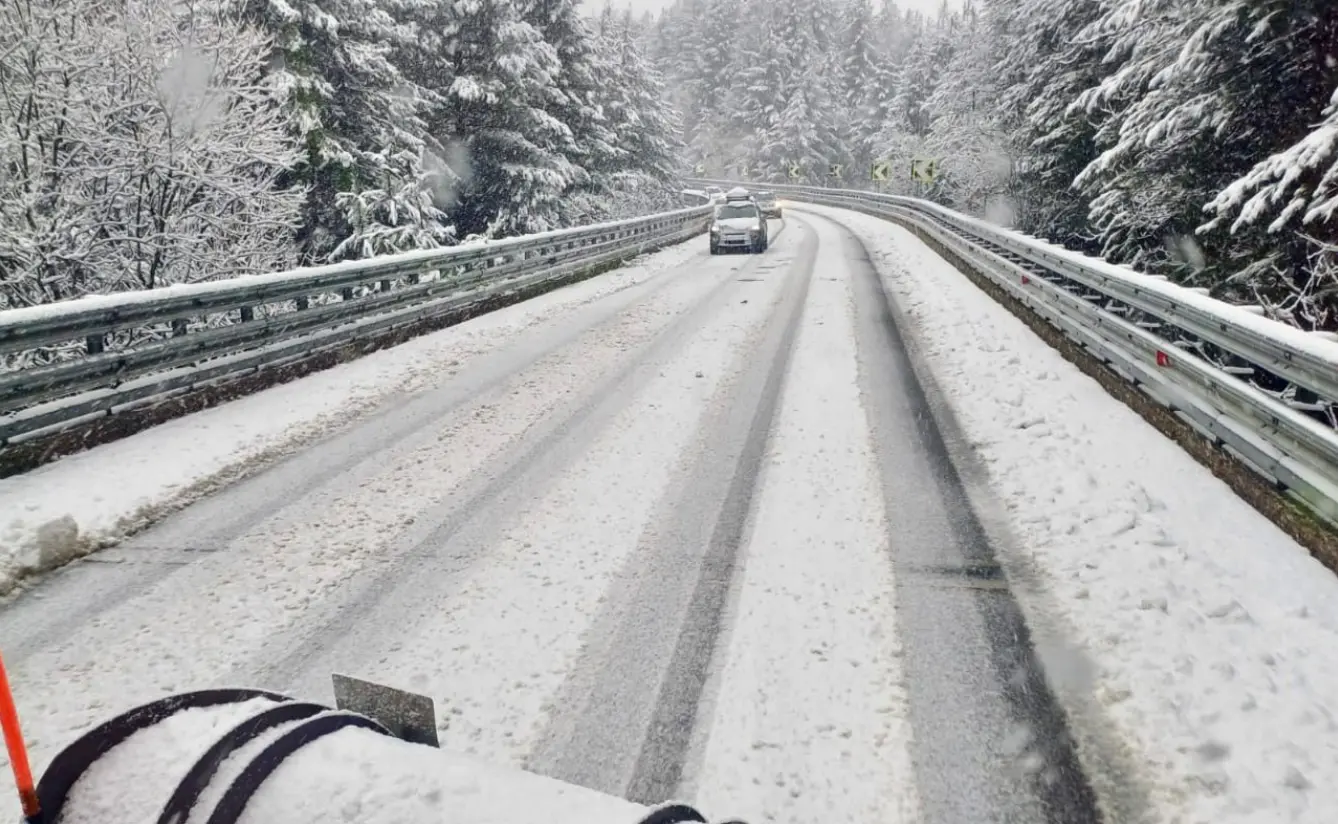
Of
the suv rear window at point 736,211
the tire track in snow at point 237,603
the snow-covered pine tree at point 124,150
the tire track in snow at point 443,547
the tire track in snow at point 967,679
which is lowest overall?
the tire track in snow at point 967,679

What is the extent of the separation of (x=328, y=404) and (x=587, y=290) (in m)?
9.23

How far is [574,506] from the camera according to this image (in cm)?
543

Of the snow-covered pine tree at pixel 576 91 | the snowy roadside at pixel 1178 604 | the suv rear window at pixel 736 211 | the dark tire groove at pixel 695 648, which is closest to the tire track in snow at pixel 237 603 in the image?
the dark tire groove at pixel 695 648

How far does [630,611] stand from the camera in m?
4.05

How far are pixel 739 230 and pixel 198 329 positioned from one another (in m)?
16.7

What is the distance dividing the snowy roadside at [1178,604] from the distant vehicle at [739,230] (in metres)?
17.2

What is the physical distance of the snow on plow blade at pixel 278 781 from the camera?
1.46 metres

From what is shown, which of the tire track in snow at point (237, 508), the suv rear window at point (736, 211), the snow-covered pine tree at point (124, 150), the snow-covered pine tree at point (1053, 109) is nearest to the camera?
the tire track in snow at point (237, 508)

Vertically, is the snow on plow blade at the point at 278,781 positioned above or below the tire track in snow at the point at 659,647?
above

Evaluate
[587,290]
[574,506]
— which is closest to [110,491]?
[574,506]

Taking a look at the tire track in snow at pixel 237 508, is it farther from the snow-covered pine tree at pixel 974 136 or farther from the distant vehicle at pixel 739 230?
the snow-covered pine tree at pixel 974 136

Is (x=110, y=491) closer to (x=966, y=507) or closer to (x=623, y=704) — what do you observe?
(x=623, y=704)

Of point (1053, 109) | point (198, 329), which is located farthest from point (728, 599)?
point (1053, 109)

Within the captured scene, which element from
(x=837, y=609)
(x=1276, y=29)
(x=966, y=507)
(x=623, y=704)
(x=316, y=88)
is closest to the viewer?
(x=623, y=704)
